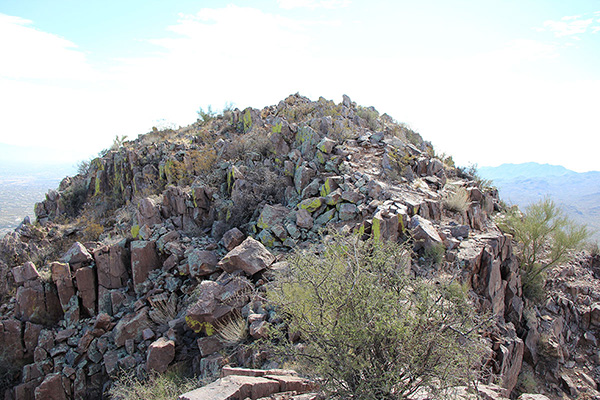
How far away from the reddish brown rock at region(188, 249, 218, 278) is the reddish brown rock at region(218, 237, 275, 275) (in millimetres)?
487

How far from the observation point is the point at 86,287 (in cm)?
909

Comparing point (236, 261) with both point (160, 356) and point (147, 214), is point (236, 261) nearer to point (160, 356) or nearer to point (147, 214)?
point (160, 356)

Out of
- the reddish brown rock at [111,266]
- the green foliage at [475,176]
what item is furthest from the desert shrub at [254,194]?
the green foliage at [475,176]

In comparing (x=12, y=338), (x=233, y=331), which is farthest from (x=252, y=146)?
(x=12, y=338)

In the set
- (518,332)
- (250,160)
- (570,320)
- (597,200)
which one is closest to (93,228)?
(250,160)

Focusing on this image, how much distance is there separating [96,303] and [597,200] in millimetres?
123982

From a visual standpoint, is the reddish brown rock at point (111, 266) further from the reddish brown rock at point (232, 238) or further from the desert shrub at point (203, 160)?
the desert shrub at point (203, 160)

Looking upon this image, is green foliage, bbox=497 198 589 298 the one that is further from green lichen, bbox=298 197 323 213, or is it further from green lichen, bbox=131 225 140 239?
green lichen, bbox=131 225 140 239

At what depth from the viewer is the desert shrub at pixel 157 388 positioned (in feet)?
18.9

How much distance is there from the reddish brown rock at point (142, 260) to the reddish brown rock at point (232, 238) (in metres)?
2.11

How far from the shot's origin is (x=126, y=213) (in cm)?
1234

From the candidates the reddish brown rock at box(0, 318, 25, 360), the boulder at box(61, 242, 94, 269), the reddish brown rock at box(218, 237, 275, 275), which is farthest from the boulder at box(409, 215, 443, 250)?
the reddish brown rock at box(0, 318, 25, 360)

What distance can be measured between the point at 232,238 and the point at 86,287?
14.1 feet

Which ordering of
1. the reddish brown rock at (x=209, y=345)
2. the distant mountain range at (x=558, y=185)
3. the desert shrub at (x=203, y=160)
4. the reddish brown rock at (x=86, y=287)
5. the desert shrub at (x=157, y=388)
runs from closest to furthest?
the desert shrub at (x=157, y=388)
the reddish brown rock at (x=209, y=345)
the reddish brown rock at (x=86, y=287)
the desert shrub at (x=203, y=160)
the distant mountain range at (x=558, y=185)
